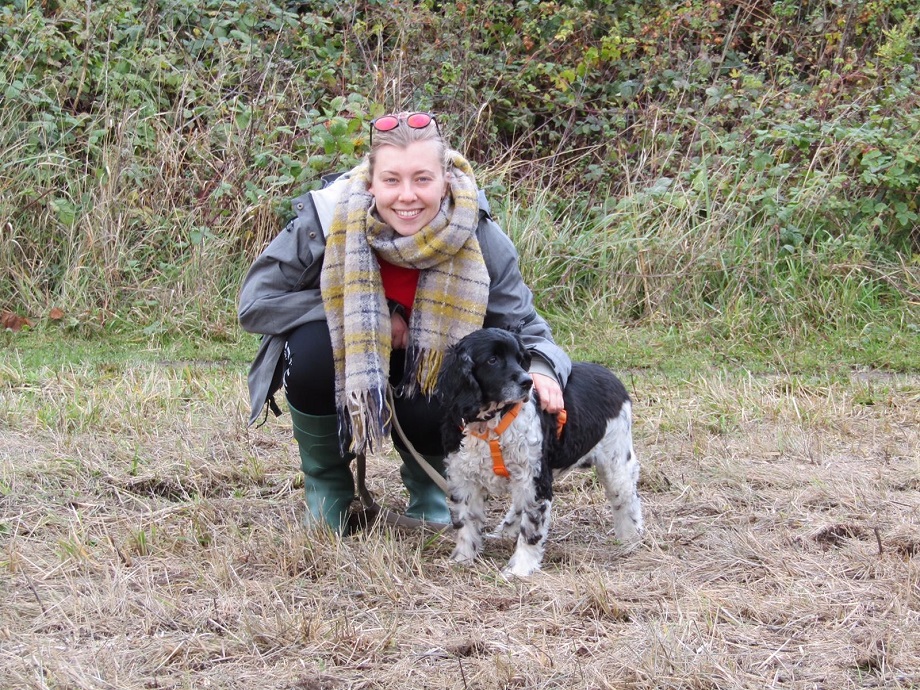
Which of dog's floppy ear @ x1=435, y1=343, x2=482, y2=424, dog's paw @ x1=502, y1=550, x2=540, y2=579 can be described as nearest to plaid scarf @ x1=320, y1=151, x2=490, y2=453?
dog's floppy ear @ x1=435, y1=343, x2=482, y2=424

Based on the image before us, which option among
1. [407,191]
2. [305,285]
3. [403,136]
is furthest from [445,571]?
[403,136]

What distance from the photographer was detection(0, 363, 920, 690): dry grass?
2.99m

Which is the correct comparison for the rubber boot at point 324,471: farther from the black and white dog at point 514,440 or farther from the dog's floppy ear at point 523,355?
the dog's floppy ear at point 523,355

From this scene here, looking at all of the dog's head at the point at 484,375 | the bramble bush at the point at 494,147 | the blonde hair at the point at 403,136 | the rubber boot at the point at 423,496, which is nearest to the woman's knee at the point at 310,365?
the rubber boot at the point at 423,496

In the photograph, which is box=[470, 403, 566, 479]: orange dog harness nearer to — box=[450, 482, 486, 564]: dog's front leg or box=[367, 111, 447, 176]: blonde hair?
box=[450, 482, 486, 564]: dog's front leg

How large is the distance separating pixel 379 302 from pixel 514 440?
0.64 meters

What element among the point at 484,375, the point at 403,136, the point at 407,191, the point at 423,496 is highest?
the point at 403,136

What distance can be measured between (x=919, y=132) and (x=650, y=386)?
3198mm

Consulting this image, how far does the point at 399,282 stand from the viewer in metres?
4.04

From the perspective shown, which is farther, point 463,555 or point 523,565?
point 463,555

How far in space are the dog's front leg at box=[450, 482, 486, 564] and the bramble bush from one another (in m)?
3.83

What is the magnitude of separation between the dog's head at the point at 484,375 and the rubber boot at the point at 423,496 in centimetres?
78

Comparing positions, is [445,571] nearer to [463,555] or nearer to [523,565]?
[463,555]

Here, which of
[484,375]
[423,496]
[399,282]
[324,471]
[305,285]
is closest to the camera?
[484,375]
